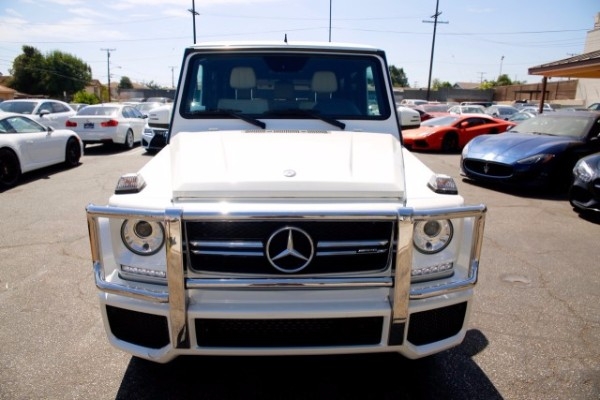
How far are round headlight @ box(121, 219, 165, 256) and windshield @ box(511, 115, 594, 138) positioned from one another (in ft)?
28.5

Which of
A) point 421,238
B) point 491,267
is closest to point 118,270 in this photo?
point 421,238

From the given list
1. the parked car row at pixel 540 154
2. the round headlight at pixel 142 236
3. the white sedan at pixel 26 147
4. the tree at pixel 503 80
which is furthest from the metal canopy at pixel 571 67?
the tree at pixel 503 80

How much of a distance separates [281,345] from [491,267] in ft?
10.2

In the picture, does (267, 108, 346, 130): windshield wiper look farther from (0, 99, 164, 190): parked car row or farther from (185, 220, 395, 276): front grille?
(0, 99, 164, 190): parked car row

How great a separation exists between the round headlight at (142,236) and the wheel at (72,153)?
907cm

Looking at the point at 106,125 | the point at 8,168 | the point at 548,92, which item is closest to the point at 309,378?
the point at 8,168

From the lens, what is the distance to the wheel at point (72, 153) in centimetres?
998

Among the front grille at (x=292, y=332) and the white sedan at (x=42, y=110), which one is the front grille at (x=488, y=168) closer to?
the front grille at (x=292, y=332)

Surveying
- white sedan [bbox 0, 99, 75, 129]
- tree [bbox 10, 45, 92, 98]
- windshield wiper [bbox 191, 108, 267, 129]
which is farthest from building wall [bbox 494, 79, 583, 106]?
tree [bbox 10, 45, 92, 98]

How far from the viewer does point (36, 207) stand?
21.3 ft

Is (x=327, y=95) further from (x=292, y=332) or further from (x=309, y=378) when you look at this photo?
(x=309, y=378)

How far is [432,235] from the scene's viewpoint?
2.23 meters

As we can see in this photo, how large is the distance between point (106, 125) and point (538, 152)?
38.3 ft

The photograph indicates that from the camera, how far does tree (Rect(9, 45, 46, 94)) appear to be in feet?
212
